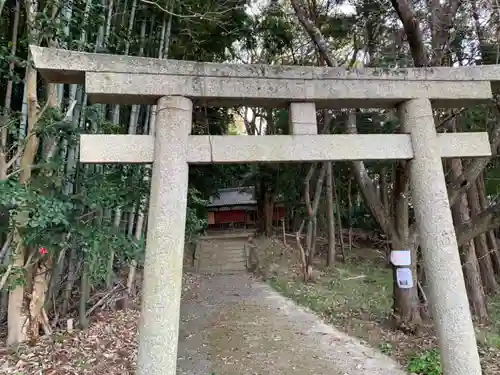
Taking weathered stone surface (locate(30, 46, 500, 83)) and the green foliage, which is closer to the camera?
weathered stone surface (locate(30, 46, 500, 83))

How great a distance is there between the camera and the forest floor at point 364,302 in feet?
13.9

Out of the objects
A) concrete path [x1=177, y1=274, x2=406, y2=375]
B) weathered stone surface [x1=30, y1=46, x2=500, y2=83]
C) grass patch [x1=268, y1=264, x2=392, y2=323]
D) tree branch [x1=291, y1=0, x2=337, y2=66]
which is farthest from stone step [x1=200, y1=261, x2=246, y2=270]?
weathered stone surface [x1=30, y1=46, x2=500, y2=83]

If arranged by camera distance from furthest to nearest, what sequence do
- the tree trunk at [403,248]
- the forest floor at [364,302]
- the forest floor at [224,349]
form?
the tree trunk at [403,248], the forest floor at [364,302], the forest floor at [224,349]

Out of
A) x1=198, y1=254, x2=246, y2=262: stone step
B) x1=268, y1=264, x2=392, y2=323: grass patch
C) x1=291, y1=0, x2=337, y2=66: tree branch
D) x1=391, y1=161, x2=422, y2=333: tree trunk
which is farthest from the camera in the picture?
x1=198, y1=254, x2=246, y2=262: stone step

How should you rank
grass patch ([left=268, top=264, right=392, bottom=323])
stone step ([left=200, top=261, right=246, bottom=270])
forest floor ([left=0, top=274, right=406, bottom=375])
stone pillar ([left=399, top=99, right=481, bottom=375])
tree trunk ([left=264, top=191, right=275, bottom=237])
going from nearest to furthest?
1. stone pillar ([left=399, top=99, right=481, bottom=375])
2. forest floor ([left=0, top=274, right=406, bottom=375])
3. grass patch ([left=268, top=264, right=392, bottom=323])
4. stone step ([left=200, top=261, right=246, bottom=270])
5. tree trunk ([left=264, top=191, right=275, bottom=237])

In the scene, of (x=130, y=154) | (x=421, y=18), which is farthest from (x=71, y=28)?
(x=421, y=18)

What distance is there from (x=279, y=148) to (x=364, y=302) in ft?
19.7

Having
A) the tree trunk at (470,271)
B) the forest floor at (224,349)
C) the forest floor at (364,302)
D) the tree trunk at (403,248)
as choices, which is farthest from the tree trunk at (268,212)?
the tree trunk at (403,248)

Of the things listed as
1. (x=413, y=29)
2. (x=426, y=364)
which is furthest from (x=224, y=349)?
(x=413, y=29)

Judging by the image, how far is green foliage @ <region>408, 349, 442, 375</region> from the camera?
3.68 m

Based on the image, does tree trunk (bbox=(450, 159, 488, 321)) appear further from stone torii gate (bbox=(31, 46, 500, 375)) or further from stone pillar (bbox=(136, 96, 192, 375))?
stone pillar (bbox=(136, 96, 192, 375))

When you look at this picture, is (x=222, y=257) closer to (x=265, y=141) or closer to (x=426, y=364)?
(x=426, y=364)

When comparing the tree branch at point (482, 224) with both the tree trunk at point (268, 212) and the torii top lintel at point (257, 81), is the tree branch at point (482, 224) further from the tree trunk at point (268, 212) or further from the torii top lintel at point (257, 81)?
the tree trunk at point (268, 212)

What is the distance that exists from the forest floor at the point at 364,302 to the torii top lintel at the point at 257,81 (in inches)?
108
